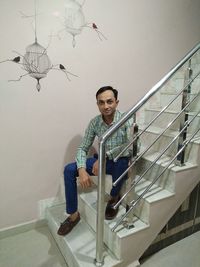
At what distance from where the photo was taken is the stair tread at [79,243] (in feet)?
4.86

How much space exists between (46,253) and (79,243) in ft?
1.18

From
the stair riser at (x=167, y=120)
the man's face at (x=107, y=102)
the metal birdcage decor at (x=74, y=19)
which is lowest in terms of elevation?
the stair riser at (x=167, y=120)

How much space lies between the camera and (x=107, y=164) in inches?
69.2

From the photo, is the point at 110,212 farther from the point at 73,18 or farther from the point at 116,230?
the point at 73,18

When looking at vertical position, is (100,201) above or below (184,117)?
below

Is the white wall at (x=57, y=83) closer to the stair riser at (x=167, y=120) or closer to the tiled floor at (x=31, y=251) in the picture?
the tiled floor at (x=31, y=251)

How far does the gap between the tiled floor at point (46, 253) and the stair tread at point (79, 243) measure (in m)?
0.09

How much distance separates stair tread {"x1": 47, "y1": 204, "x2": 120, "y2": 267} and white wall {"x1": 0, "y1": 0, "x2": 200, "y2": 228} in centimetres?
26

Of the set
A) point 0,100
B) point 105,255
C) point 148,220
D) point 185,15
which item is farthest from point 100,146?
point 185,15

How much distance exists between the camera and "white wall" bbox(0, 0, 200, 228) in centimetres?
184

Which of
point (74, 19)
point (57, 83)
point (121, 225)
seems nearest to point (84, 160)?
point (121, 225)

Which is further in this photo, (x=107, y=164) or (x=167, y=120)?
(x=167, y=120)

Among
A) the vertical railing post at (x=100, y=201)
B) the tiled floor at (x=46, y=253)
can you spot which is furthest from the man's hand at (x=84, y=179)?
the tiled floor at (x=46, y=253)

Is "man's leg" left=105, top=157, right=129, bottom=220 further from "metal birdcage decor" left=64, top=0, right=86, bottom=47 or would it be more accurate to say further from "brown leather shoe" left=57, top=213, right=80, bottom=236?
"metal birdcage decor" left=64, top=0, right=86, bottom=47
